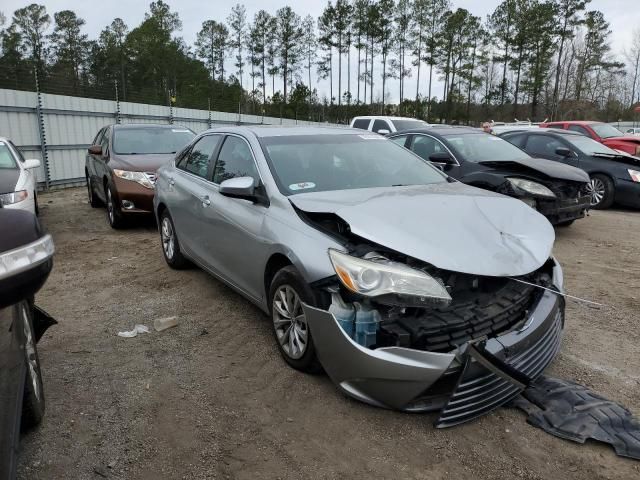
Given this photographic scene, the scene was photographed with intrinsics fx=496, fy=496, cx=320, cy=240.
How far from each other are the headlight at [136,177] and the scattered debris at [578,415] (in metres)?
6.31

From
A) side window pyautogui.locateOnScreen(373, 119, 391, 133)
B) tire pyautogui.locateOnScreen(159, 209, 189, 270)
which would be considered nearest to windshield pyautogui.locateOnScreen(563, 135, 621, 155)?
side window pyautogui.locateOnScreen(373, 119, 391, 133)

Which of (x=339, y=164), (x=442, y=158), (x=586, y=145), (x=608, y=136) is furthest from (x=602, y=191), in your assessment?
(x=339, y=164)

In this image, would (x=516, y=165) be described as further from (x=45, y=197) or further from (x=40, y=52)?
(x=40, y=52)

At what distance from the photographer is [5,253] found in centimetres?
129

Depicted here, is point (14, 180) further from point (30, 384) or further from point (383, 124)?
point (383, 124)

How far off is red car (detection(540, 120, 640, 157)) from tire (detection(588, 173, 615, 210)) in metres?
2.91

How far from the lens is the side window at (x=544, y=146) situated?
9.98 m

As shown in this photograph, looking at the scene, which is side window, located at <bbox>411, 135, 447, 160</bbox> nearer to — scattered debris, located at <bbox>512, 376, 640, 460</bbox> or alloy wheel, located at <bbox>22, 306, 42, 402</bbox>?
scattered debris, located at <bbox>512, 376, 640, 460</bbox>

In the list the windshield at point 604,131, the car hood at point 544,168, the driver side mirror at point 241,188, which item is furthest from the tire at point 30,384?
the windshield at point 604,131

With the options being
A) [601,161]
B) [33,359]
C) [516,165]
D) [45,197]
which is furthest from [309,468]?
[45,197]

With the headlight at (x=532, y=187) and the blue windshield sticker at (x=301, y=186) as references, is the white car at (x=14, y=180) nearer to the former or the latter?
the blue windshield sticker at (x=301, y=186)

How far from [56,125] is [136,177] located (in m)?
7.39

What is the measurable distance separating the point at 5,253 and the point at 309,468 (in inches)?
68.6

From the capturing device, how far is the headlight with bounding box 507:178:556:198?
259 inches
